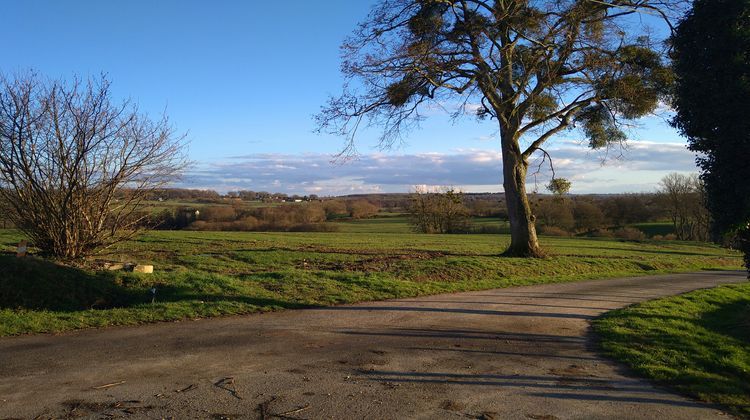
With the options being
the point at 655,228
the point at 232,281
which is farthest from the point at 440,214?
the point at 232,281

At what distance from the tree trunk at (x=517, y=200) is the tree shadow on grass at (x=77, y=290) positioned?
1067 centimetres

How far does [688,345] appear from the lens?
761 cm

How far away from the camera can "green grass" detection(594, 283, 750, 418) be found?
5.80 meters

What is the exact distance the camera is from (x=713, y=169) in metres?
8.17

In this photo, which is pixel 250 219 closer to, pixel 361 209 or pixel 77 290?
Result: pixel 361 209

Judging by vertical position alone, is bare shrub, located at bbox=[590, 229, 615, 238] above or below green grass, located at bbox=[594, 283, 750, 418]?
below

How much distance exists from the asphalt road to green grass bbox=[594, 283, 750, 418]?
1.13 feet

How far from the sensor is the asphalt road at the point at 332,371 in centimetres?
489

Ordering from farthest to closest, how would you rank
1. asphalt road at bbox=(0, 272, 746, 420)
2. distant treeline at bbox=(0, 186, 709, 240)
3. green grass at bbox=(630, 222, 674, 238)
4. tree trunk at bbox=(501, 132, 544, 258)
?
green grass at bbox=(630, 222, 674, 238) → distant treeline at bbox=(0, 186, 709, 240) → tree trunk at bbox=(501, 132, 544, 258) → asphalt road at bbox=(0, 272, 746, 420)

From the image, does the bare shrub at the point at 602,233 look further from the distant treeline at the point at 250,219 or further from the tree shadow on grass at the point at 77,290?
the tree shadow on grass at the point at 77,290

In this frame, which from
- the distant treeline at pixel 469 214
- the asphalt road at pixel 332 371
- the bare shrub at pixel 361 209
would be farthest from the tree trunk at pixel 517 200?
the bare shrub at pixel 361 209

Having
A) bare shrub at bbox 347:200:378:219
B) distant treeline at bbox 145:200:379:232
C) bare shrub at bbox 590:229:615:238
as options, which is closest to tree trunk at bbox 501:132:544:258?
distant treeline at bbox 145:200:379:232

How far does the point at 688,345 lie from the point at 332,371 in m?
5.09

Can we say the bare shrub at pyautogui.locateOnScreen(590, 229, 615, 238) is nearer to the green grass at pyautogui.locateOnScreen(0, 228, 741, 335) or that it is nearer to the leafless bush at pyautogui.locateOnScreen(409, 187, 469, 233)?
the leafless bush at pyautogui.locateOnScreen(409, 187, 469, 233)
